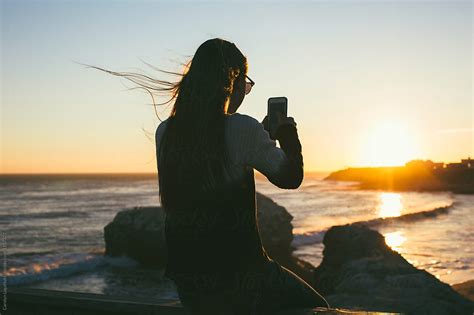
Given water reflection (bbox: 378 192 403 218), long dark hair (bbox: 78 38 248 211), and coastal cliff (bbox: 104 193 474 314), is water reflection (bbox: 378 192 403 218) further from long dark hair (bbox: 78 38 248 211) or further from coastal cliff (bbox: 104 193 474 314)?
long dark hair (bbox: 78 38 248 211)

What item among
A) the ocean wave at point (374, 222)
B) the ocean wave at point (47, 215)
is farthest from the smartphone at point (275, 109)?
the ocean wave at point (47, 215)

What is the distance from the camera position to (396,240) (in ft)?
83.5

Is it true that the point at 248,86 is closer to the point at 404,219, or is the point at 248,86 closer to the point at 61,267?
the point at 61,267

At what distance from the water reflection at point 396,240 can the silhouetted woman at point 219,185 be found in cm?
2039

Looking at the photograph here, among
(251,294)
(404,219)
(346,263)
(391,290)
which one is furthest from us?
(404,219)

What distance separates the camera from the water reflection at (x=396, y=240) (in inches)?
889

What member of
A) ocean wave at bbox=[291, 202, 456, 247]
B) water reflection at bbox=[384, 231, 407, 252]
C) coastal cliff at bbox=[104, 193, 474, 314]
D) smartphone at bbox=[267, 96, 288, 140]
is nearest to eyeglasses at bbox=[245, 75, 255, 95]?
smartphone at bbox=[267, 96, 288, 140]

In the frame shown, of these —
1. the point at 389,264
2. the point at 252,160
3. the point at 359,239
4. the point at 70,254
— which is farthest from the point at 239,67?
the point at 70,254

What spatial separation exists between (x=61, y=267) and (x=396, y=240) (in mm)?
16139

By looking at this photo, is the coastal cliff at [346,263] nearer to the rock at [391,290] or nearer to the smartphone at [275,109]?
the rock at [391,290]

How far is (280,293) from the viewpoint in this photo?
2.53 m

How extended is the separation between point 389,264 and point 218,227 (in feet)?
25.7

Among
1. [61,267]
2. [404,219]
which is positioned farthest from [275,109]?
[404,219]

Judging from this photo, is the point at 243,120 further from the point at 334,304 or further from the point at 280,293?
the point at 334,304
